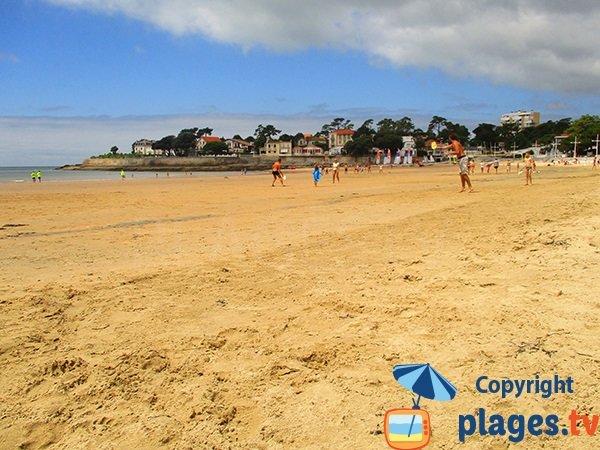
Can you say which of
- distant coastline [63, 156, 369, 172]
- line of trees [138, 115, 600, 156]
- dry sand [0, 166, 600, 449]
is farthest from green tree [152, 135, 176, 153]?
dry sand [0, 166, 600, 449]

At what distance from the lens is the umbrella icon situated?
9.08 feet

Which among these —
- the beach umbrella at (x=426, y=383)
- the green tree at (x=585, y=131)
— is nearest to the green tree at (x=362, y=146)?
the green tree at (x=585, y=131)

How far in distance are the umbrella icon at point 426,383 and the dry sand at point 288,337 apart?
0.21ft

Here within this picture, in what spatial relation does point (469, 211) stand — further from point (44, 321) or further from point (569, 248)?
point (44, 321)

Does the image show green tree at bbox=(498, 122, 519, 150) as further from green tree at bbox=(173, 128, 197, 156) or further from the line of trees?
green tree at bbox=(173, 128, 197, 156)

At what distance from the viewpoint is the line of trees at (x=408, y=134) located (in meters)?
116

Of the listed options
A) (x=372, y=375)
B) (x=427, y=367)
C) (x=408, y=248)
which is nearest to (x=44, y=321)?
(x=372, y=375)

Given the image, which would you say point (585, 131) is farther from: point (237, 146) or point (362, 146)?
point (237, 146)

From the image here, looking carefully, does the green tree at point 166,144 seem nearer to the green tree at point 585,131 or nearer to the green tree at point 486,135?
the green tree at point 486,135

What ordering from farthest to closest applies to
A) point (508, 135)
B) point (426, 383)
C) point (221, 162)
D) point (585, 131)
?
point (508, 135) → point (221, 162) → point (585, 131) → point (426, 383)

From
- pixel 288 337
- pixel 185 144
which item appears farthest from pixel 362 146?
pixel 288 337

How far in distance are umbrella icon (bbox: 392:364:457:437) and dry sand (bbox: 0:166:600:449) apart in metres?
0.06

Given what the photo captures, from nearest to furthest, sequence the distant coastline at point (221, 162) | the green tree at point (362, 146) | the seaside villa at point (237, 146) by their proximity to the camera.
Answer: the distant coastline at point (221, 162), the green tree at point (362, 146), the seaside villa at point (237, 146)

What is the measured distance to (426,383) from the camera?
283cm
